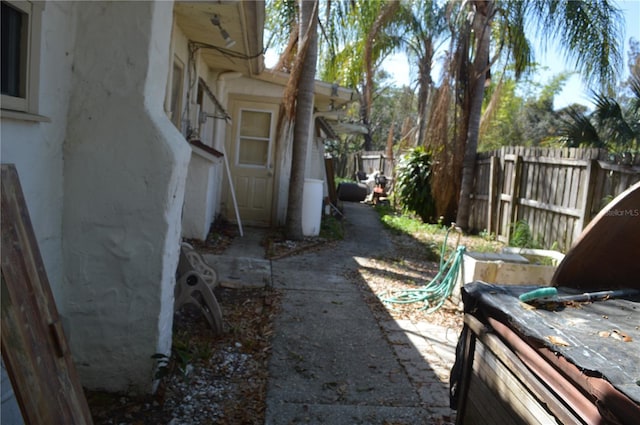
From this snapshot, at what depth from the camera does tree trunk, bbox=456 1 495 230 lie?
11.7m

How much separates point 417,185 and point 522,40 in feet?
14.8

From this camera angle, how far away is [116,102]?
3.22 metres

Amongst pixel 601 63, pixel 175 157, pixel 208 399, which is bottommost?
pixel 208 399

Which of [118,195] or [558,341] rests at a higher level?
[118,195]

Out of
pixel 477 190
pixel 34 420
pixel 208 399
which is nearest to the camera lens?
pixel 34 420

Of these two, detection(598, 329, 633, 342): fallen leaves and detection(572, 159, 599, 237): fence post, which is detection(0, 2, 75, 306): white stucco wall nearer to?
detection(598, 329, 633, 342): fallen leaves

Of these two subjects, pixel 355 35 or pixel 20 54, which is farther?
pixel 355 35

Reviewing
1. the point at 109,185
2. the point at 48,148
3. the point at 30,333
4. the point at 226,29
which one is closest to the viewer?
the point at 30,333

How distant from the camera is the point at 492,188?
11.5 meters

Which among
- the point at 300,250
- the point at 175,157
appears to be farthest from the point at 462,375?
the point at 300,250

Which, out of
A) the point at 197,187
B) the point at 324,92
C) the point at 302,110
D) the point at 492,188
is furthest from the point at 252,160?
the point at 492,188

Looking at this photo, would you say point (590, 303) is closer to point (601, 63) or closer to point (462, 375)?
point (462, 375)

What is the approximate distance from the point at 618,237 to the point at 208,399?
2.68 m

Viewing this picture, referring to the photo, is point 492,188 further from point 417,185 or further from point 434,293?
point 434,293
